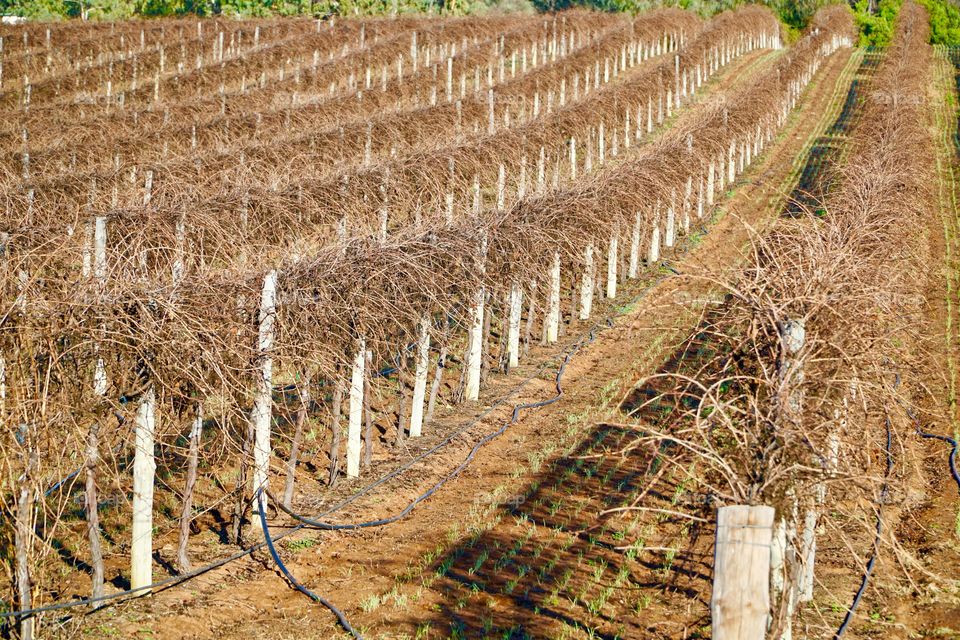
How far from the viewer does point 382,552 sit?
9930 millimetres

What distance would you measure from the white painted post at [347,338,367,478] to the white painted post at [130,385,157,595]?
2870 mm

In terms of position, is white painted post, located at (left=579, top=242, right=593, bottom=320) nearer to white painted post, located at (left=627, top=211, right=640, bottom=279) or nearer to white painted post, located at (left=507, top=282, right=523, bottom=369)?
white painted post, located at (left=627, top=211, right=640, bottom=279)

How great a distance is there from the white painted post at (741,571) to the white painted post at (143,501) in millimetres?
4911

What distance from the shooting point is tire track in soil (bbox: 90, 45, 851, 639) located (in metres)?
8.36

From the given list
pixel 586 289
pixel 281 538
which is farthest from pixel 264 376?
pixel 586 289

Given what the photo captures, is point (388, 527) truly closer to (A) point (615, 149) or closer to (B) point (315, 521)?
(B) point (315, 521)

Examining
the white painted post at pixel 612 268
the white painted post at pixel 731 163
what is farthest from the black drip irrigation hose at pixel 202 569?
the white painted post at pixel 731 163

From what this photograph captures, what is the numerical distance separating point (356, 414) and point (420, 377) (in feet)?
5.27

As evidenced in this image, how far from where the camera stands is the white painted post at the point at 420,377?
12.4 m

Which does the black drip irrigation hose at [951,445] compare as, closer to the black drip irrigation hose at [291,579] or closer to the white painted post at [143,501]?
the black drip irrigation hose at [291,579]

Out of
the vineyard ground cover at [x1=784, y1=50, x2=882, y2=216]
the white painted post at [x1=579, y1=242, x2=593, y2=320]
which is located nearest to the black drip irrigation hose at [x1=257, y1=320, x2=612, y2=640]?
the white painted post at [x1=579, y1=242, x2=593, y2=320]

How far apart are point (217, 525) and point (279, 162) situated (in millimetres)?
12518

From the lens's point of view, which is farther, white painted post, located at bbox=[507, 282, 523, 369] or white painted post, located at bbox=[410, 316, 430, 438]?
white painted post, located at bbox=[507, 282, 523, 369]

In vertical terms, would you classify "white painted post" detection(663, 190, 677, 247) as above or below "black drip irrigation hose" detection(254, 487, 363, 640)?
above
